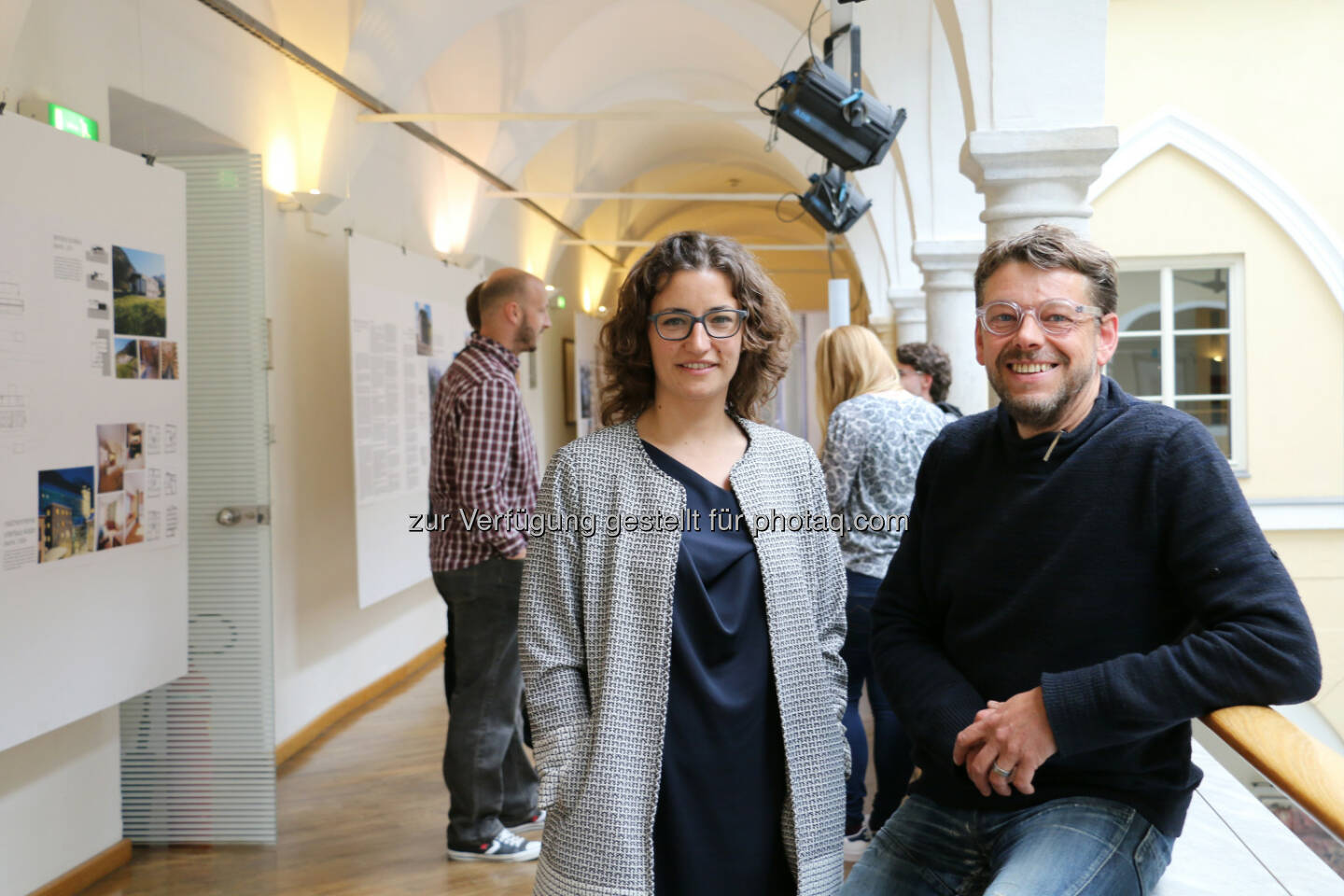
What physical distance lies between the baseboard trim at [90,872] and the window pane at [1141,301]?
6956 millimetres

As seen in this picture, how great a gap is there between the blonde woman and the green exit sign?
2467 millimetres

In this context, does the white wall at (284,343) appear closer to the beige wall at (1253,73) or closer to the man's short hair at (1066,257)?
the man's short hair at (1066,257)

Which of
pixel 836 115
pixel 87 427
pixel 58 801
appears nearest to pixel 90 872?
pixel 58 801

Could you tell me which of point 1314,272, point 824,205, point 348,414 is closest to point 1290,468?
point 1314,272

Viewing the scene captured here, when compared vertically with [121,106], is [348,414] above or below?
below

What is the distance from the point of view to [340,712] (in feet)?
19.7

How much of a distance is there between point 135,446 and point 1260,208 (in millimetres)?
7710

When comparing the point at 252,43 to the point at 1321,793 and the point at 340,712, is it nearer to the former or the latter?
the point at 340,712

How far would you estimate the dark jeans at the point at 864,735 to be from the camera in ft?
11.3

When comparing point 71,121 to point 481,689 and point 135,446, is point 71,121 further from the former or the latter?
point 481,689

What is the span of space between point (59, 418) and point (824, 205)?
5.09 metres

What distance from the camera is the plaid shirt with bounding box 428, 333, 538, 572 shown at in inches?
142

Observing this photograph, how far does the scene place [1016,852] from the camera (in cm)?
166

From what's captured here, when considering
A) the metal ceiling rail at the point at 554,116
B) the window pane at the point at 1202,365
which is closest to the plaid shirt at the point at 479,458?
the metal ceiling rail at the point at 554,116
